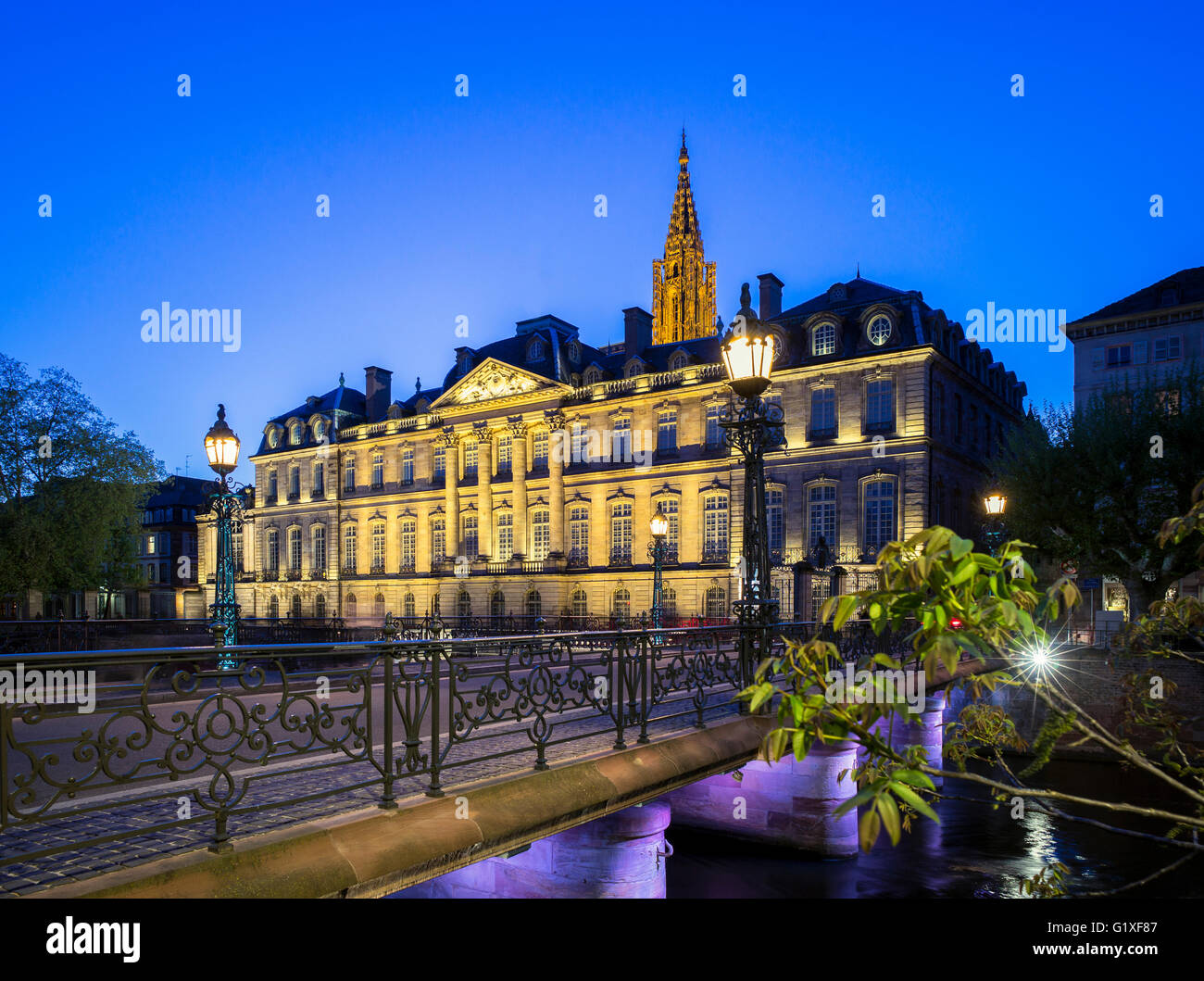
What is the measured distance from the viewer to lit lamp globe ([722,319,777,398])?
344 inches

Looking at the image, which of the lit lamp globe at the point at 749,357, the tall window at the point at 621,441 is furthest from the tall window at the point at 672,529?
the lit lamp globe at the point at 749,357

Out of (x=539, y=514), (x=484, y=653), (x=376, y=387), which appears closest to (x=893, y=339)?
(x=539, y=514)

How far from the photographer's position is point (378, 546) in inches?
2232

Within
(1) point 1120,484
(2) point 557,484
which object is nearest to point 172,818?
(1) point 1120,484

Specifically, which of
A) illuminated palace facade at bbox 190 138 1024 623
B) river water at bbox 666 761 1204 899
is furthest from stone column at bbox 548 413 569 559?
river water at bbox 666 761 1204 899

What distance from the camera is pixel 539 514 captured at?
160 ft

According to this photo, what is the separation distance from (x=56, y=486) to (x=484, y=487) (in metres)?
23.9

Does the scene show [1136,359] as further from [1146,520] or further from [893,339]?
[1146,520]

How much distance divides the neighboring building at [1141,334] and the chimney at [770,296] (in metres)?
16.0

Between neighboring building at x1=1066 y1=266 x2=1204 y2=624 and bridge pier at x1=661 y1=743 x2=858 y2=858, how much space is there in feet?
105

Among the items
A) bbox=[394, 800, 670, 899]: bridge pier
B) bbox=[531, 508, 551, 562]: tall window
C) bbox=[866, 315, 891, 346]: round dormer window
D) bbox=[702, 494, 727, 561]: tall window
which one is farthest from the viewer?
bbox=[531, 508, 551, 562]: tall window

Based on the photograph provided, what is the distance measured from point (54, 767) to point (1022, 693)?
92.7 ft

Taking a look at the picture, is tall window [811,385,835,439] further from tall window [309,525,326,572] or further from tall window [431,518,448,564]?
tall window [309,525,326,572]

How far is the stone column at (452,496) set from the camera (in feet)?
171
